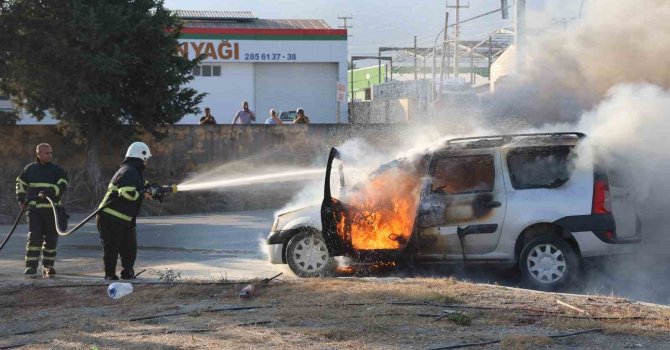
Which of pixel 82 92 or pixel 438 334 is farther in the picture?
pixel 82 92

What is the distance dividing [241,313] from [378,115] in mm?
35643

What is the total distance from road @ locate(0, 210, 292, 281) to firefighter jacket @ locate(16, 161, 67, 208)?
95 cm

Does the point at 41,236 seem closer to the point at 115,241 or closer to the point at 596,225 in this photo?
the point at 115,241

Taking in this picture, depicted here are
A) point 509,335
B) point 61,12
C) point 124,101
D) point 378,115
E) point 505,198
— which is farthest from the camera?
point 378,115

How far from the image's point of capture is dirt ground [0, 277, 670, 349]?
620 centimetres

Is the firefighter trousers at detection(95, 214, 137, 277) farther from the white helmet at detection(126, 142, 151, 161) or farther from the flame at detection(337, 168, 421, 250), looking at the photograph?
the flame at detection(337, 168, 421, 250)

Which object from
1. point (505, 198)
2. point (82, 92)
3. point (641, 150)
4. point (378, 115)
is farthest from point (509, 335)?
point (378, 115)

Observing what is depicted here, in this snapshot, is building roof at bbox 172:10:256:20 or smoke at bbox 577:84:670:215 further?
building roof at bbox 172:10:256:20

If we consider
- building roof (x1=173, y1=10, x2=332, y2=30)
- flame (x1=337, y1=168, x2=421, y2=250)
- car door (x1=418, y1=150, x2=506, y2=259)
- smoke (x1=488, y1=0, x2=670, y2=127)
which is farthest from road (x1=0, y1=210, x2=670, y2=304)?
building roof (x1=173, y1=10, x2=332, y2=30)

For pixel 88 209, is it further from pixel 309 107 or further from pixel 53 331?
pixel 309 107

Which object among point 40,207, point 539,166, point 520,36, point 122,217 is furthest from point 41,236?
point 520,36

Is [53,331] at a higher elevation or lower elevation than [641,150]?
lower

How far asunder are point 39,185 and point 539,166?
6.01 meters

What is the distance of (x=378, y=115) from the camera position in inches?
1673
